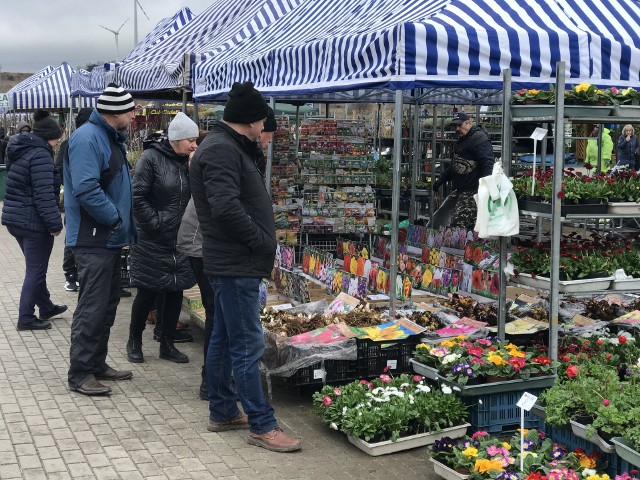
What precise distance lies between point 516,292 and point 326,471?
14.0ft

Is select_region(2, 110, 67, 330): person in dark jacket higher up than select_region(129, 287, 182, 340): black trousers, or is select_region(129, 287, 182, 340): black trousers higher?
select_region(2, 110, 67, 330): person in dark jacket

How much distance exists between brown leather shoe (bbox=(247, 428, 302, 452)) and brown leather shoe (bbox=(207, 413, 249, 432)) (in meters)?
0.32

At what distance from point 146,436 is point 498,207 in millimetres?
2600

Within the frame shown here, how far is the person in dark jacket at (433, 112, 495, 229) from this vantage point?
34.2ft

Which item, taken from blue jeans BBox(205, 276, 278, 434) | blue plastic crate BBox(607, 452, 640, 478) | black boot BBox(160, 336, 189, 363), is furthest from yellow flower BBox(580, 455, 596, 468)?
black boot BBox(160, 336, 189, 363)

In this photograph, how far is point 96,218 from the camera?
6.33 metres

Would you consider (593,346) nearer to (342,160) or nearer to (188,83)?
(342,160)

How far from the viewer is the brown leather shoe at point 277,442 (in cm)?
534

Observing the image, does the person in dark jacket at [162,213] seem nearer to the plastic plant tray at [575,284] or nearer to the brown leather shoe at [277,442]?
the brown leather shoe at [277,442]

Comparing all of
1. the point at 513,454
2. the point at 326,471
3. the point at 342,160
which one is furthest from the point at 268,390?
the point at 342,160

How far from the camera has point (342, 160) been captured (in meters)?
11.0

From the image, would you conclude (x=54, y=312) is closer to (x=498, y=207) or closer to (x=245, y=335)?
(x=245, y=335)

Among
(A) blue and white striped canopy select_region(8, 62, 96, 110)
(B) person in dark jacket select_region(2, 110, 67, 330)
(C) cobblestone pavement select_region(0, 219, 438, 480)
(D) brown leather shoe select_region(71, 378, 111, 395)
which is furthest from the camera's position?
(A) blue and white striped canopy select_region(8, 62, 96, 110)

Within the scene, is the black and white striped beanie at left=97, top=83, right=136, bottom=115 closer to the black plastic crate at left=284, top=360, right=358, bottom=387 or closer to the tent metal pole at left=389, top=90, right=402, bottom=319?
the tent metal pole at left=389, top=90, right=402, bottom=319
